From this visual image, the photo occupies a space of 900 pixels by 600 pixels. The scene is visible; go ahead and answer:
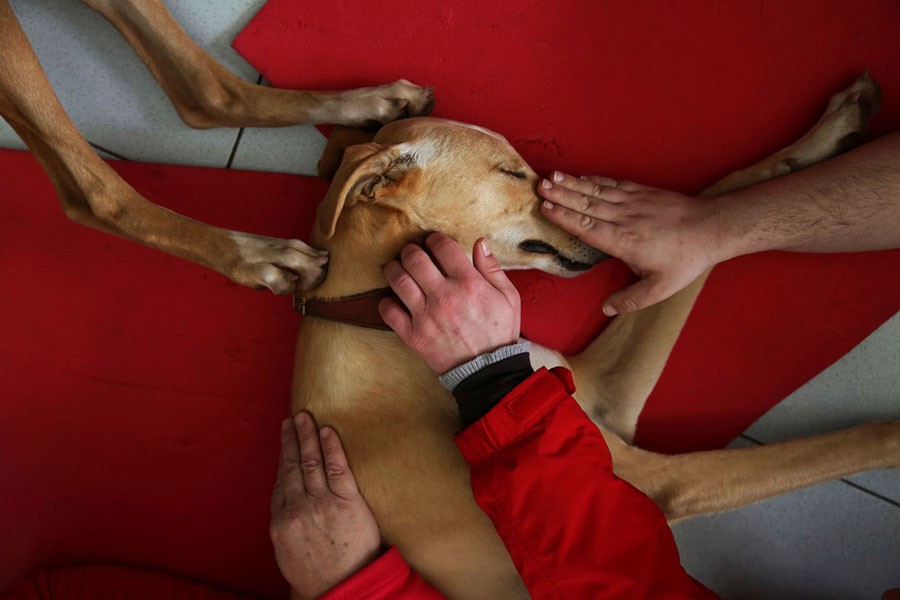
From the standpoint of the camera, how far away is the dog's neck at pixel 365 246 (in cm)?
160

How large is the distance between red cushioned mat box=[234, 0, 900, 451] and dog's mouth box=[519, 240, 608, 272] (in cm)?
20

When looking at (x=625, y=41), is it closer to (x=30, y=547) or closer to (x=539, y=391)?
(x=539, y=391)

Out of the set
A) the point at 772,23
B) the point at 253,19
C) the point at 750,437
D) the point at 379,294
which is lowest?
the point at 750,437

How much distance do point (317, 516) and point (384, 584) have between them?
0.26 m

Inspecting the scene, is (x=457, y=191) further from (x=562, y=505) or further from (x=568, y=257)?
(x=562, y=505)

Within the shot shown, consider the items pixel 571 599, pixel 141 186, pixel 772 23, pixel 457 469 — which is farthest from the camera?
pixel 141 186

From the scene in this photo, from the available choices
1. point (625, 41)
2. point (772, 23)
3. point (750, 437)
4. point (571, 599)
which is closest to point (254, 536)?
point (571, 599)

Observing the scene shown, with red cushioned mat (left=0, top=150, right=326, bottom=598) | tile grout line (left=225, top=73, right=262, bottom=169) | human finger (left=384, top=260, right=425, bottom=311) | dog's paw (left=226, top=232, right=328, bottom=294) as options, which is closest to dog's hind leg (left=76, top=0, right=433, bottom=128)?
tile grout line (left=225, top=73, right=262, bottom=169)

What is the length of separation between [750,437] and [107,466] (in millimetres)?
2207

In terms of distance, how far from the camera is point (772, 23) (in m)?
1.99

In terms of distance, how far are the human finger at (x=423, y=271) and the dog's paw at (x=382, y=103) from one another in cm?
55

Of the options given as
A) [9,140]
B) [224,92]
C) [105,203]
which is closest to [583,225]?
[224,92]

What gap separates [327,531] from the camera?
5.40 feet

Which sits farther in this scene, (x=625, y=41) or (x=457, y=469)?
(x=625, y=41)
